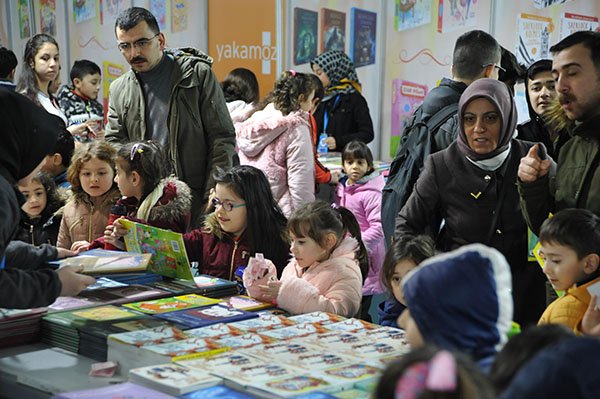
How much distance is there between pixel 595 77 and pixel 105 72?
7440 mm

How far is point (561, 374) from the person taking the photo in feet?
4.26

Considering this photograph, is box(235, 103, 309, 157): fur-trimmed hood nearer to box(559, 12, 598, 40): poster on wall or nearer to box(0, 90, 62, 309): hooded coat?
box(0, 90, 62, 309): hooded coat

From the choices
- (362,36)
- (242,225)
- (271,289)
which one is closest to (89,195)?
(242,225)

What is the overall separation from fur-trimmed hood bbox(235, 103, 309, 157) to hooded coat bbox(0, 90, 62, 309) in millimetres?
2797

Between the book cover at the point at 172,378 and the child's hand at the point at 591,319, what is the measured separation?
1.09 m

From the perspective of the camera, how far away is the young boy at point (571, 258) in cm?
249

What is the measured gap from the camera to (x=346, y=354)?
2.18 metres

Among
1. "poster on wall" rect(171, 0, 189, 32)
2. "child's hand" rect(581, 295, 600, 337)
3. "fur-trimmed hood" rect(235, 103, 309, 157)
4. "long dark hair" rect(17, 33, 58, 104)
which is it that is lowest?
"child's hand" rect(581, 295, 600, 337)

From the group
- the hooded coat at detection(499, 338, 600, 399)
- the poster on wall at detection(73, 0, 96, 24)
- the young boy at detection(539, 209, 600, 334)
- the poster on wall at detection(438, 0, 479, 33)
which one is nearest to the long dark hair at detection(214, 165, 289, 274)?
the young boy at detection(539, 209, 600, 334)

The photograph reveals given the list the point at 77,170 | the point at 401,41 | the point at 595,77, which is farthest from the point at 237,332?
the point at 401,41

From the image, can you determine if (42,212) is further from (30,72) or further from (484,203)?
(484,203)

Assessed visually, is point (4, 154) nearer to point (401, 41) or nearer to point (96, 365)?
point (96, 365)

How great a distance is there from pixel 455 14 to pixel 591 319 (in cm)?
606

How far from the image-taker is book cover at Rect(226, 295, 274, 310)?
2.80 metres
